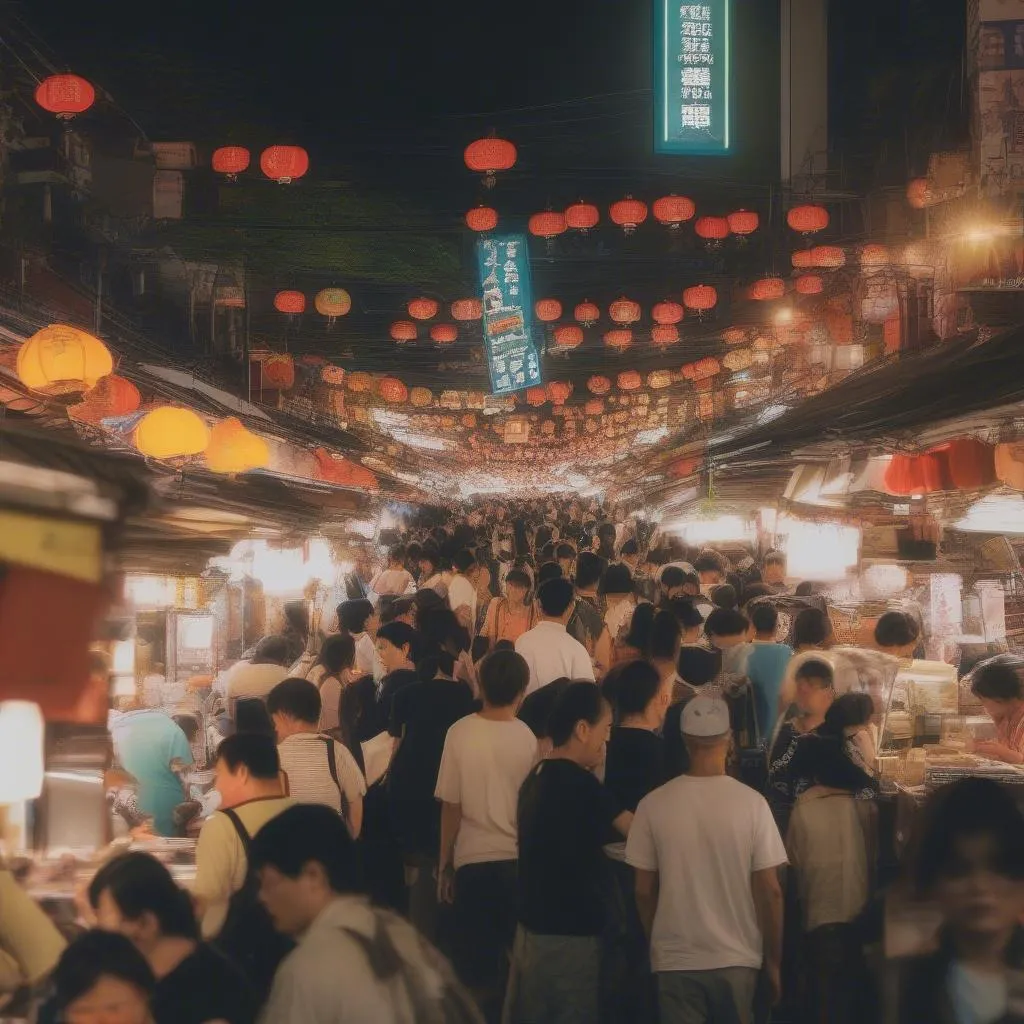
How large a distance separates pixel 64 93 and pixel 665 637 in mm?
9775

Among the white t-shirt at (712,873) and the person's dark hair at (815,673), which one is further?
the person's dark hair at (815,673)

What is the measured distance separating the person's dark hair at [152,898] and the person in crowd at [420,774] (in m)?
3.42

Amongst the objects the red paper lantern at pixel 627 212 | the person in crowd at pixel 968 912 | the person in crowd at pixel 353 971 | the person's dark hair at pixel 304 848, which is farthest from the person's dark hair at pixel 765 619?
the red paper lantern at pixel 627 212

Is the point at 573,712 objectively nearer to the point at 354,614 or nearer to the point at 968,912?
the point at 968,912

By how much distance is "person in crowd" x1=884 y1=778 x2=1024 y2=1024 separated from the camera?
336 centimetres

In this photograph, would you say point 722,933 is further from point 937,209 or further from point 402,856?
point 937,209

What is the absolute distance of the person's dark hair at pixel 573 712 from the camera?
5699 millimetres

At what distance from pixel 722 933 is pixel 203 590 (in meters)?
10.2

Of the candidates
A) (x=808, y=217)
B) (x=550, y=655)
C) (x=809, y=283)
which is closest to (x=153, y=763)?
(x=550, y=655)

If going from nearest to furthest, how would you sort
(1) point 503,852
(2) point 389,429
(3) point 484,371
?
(1) point 503,852, (3) point 484,371, (2) point 389,429

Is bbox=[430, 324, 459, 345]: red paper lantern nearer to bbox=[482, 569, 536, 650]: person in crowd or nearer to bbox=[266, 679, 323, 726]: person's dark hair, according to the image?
bbox=[482, 569, 536, 650]: person in crowd

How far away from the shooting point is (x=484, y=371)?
110 ft

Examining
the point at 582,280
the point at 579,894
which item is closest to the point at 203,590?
the point at 579,894

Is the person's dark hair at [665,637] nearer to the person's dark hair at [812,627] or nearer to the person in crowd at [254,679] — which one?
the person's dark hair at [812,627]
